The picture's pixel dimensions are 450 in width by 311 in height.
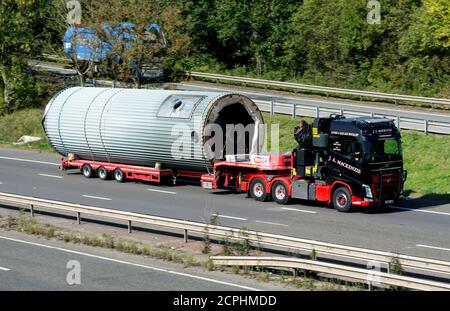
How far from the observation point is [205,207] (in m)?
27.7

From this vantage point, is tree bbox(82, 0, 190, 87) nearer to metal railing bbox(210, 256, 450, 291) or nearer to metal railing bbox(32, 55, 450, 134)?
metal railing bbox(32, 55, 450, 134)

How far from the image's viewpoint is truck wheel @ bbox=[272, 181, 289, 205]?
2855cm

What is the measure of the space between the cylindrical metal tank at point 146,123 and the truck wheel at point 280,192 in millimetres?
2859

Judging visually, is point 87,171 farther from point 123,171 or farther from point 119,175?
point 123,171

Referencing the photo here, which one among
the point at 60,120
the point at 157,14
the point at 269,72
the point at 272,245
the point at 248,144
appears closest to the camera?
the point at 272,245

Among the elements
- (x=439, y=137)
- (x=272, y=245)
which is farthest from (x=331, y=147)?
(x=439, y=137)

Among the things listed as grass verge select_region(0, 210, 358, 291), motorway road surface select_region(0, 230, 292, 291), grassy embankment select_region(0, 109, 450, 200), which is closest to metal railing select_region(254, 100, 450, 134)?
grassy embankment select_region(0, 109, 450, 200)

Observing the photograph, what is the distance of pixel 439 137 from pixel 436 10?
14196 mm

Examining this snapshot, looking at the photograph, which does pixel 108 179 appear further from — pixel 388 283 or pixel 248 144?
pixel 388 283

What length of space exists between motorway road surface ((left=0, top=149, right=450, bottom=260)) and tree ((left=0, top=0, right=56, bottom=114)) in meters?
15.1

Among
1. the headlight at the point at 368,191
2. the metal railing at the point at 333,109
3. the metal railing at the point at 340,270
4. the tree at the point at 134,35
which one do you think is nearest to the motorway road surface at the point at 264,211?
the headlight at the point at 368,191

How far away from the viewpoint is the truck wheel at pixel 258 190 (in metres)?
29.1

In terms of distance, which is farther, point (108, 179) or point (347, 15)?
point (347, 15)

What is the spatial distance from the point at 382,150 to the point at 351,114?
11.7 metres
